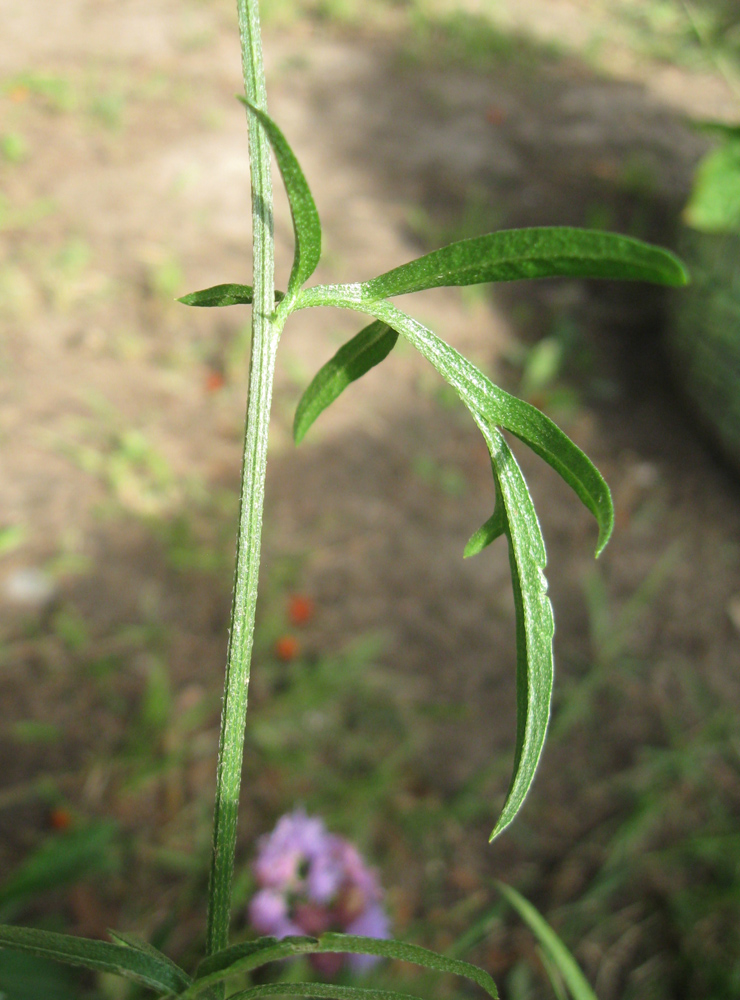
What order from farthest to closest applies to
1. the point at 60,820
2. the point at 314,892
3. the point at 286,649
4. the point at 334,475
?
1. the point at 334,475
2. the point at 286,649
3. the point at 60,820
4. the point at 314,892

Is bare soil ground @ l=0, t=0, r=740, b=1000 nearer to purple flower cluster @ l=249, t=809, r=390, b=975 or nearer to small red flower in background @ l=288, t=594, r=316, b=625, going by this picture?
small red flower in background @ l=288, t=594, r=316, b=625

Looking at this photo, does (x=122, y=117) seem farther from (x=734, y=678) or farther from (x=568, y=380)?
(x=734, y=678)

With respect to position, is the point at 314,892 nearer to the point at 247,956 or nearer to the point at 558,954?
the point at 558,954

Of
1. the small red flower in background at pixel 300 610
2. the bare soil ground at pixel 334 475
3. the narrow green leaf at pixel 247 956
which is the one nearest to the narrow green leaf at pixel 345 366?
the narrow green leaf at pixel 247 956

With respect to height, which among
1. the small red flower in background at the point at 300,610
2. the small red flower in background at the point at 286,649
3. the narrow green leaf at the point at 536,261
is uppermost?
the small red flower in background at the point at 300,610

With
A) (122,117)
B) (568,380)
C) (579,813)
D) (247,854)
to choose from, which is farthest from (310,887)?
(122,117)

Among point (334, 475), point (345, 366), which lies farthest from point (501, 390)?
point (334, 475)

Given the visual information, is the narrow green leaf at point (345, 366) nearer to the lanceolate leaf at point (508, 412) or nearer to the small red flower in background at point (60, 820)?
the lanceolate leaf at point (508, 412)
